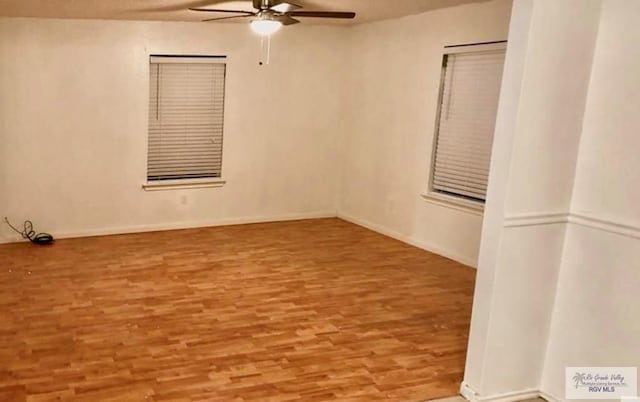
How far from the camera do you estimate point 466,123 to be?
5656 millimetres

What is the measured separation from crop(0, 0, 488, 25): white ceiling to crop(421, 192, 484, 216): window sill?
186cm

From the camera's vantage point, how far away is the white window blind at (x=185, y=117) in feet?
20.4

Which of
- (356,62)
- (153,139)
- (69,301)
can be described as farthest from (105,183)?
(356,62)

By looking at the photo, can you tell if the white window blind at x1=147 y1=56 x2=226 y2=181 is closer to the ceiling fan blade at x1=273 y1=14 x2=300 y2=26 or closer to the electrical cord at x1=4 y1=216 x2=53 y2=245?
the electrical cord at x1=4 y1=216 x2=53 y2=245

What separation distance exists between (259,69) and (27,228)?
2995 mm

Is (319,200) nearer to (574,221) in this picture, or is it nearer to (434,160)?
(434,160)

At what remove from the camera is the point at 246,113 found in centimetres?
670

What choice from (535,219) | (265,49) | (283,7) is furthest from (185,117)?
(535,219)

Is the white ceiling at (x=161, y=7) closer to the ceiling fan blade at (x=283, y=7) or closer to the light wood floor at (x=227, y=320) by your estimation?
the ceiling fan blade at (x=283, y=7)

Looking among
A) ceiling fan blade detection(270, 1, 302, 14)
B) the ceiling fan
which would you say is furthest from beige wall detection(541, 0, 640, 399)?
ceiling fan blade detection(270, 1, 302, 14)

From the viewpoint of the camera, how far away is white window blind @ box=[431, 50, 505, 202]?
17.7ft

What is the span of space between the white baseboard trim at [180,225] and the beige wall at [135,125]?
0.06 feet

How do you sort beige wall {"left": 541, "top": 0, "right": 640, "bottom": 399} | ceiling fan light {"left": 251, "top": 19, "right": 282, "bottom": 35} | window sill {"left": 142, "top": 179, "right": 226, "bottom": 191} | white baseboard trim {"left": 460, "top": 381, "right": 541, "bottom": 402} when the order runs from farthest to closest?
window sill {"left": 142, "top": 179, "right": 226, "bottom": 191}
ceiling fan light {"left": 251, "top": 19, "right": 282, "bottom": 35}
white baseboard trim {"left": 460, "top": 381, "right": 541, "bottom": 402}
beige wall {"left": 541, "top": 0, "right": 640, "bottom": 399}

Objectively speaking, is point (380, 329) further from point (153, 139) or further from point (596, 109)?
point (153, 139)
